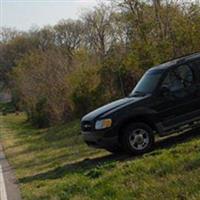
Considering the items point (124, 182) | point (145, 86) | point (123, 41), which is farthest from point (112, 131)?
point (123, 41)

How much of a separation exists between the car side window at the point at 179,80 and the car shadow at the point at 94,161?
1.15m

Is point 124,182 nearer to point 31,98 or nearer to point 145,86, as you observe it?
point 145,86

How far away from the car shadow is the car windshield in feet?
4.37

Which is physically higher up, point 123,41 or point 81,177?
point 123,41

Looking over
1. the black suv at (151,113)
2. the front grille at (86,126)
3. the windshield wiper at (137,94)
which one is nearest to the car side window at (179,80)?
the black suv at (151,113)

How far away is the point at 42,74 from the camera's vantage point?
45.1 metres

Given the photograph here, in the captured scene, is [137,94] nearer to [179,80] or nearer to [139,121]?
[139,121]

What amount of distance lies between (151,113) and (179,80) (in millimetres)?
1127

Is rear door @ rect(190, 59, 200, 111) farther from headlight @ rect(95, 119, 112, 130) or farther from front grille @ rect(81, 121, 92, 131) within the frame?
front grille @ rect(81, 121, 92, 131)

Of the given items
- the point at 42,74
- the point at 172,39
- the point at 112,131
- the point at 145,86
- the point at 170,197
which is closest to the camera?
the point at 170,197

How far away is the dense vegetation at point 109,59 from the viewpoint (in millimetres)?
21984

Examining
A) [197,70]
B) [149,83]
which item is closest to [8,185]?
[149,83]

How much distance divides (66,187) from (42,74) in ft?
116

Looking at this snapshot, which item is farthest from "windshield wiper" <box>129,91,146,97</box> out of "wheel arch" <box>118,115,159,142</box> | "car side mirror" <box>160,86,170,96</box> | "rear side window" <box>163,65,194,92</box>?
"wheel arch" <box>118,115,159,142</box>
